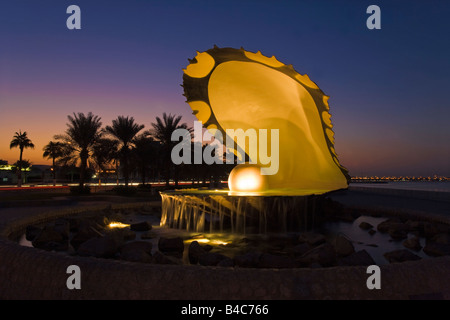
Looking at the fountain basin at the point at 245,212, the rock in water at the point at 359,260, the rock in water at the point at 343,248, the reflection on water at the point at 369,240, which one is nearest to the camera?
the rock in water at the point at 359,260

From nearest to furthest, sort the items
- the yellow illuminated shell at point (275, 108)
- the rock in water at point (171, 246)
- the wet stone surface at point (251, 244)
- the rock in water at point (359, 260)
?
the rock in water at point (359, 260)
the wet stone surface at point (251, 244)
the rock in water at point (171, 246)
the yellow illuminated shell at point (275, 108)

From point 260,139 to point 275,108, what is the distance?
2.00 meters

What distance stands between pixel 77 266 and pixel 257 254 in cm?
415

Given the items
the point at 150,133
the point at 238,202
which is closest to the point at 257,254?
the point at 238,202

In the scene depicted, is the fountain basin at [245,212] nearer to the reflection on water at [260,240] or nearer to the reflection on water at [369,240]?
the reflection on water at [260,240]

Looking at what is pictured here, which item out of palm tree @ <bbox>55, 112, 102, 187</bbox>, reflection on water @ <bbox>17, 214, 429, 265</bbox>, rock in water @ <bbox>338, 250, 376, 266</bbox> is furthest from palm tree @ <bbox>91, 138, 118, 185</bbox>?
rock in water @ <bbox>338, 250, 376, 266</bbox>

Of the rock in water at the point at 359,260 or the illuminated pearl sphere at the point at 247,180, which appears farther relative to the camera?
the illuminated pearl sphere at the point at 247,180

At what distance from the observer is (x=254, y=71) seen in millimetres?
16078

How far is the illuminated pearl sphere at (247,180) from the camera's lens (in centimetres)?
1529

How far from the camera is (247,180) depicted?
1530 centimetres

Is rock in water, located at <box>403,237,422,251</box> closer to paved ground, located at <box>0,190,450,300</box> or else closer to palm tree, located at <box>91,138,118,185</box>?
paved ground, located at <box>0,190,450,300</box>

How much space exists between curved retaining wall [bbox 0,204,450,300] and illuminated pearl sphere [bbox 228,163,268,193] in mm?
9613

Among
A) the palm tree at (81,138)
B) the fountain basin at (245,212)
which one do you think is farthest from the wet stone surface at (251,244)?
the palm tree at (81,138)
